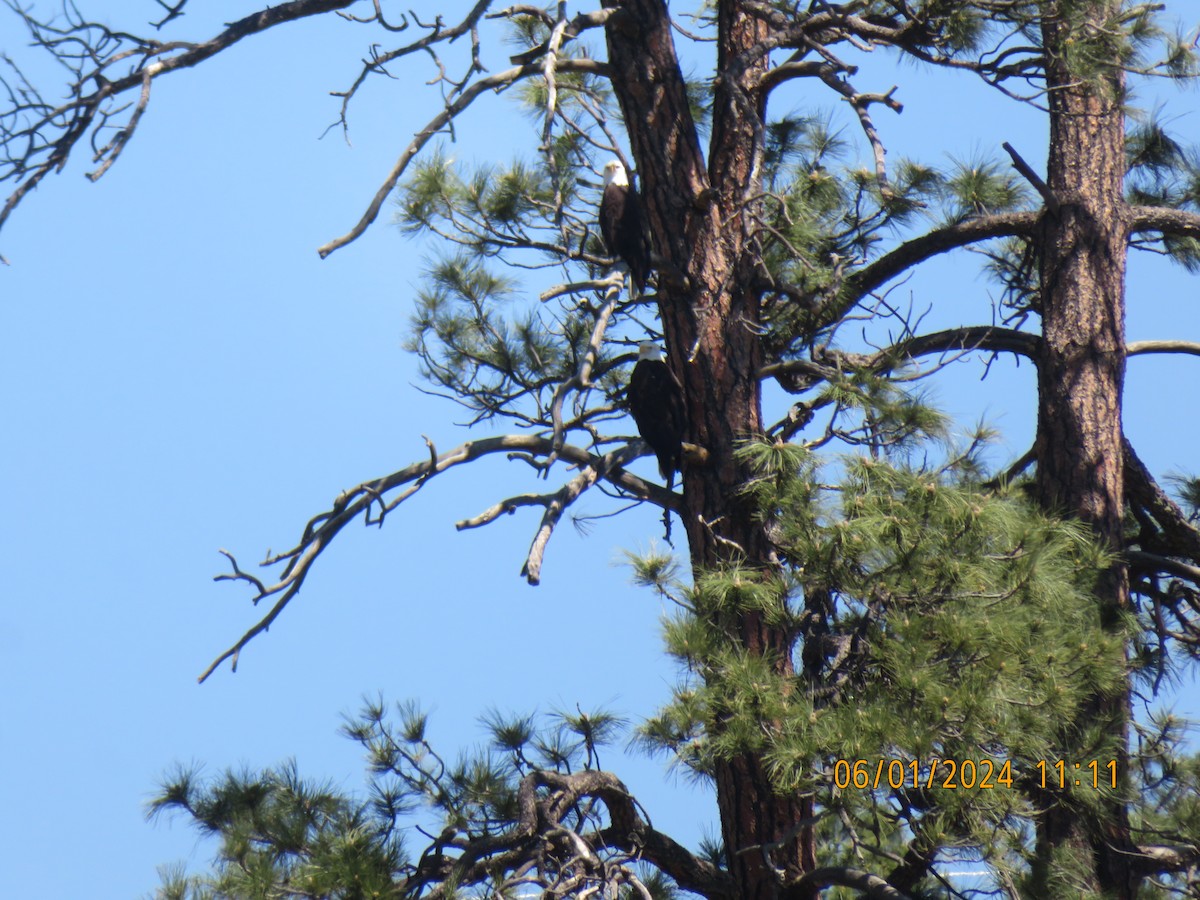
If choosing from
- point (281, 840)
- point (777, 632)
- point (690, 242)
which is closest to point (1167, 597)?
point (777, 632)

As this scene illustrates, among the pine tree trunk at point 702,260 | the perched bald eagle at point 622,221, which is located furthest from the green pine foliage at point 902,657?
the perched bald eagle at point 622,221

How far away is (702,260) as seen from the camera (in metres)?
3.23

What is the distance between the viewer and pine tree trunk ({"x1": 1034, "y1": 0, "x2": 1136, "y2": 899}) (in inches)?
133

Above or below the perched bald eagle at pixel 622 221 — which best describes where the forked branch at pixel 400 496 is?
below

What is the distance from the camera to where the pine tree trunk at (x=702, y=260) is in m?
3.10

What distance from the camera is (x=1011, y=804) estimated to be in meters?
2.52

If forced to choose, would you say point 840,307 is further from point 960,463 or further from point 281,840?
point 281,840
